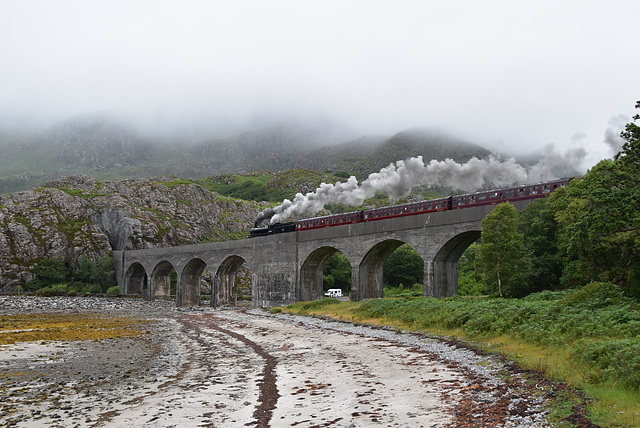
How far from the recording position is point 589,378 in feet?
30.5

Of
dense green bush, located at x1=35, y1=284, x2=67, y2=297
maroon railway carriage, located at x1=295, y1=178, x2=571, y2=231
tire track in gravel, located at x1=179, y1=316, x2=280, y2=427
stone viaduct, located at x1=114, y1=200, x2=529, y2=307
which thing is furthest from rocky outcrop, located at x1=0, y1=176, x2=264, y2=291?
tire track in gravel, located at x1=179, y1=316, x2=280, y2=427

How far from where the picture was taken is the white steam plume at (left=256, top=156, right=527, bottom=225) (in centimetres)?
4862

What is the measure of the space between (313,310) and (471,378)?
30.5m

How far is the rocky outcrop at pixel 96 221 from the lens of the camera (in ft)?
259

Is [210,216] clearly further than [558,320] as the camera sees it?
Yes

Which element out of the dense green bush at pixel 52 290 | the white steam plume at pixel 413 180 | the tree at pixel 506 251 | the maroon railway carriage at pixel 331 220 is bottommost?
the dense green bush at pixel 52 290

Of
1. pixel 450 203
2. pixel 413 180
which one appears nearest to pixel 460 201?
pixel 450 203

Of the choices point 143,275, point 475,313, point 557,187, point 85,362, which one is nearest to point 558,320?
point 475,313

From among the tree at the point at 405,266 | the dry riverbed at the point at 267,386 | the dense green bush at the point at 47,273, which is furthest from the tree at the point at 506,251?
the dense green bush at the point at 47,273

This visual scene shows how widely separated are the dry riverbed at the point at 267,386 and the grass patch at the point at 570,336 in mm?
913

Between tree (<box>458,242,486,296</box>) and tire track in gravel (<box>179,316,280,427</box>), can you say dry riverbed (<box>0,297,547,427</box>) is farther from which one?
tree (<box>458,242,486,296</box>)

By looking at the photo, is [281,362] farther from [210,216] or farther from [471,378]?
[210,216]

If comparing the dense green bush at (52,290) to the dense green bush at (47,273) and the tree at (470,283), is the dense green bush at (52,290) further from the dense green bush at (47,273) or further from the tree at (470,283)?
the tree at (470,283)

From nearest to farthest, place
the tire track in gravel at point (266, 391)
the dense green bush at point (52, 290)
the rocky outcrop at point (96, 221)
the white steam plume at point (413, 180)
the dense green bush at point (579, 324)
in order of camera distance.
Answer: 1. the tire track in gravel at point (266, 391)
2. the dense green bush at point (579, 324)
3. the white steam plume at point (413, 180)
4. the dense green bush at point (52, 290)
5. the rocky outcrop at point (96, 221)
